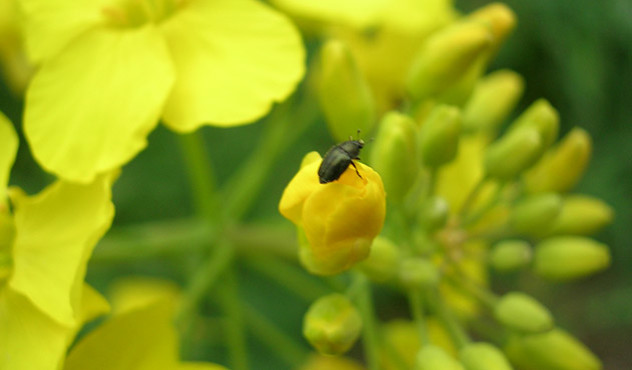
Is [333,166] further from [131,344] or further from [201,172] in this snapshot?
[201,172]

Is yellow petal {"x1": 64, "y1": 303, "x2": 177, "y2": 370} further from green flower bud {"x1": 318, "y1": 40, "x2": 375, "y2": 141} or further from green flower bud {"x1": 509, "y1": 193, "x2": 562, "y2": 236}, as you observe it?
green flower bud {"x1": 509, "y1": 193, "x2": 562, "y2": 236}

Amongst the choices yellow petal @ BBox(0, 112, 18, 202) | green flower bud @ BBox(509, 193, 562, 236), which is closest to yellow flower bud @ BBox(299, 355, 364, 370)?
green flower bud @ BBox(509, 193, 562, 236)

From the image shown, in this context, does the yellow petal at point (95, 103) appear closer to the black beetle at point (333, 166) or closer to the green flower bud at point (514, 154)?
the black beetle at point (333, 166)

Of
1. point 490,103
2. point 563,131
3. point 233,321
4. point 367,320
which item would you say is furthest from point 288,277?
point 563,131

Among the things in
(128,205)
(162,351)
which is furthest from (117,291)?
(162,351)

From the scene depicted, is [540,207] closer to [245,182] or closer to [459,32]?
[459,32]

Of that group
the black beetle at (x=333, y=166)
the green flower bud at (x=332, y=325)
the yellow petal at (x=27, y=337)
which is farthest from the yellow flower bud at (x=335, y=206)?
the yellow petal at (x=27, y=337)
